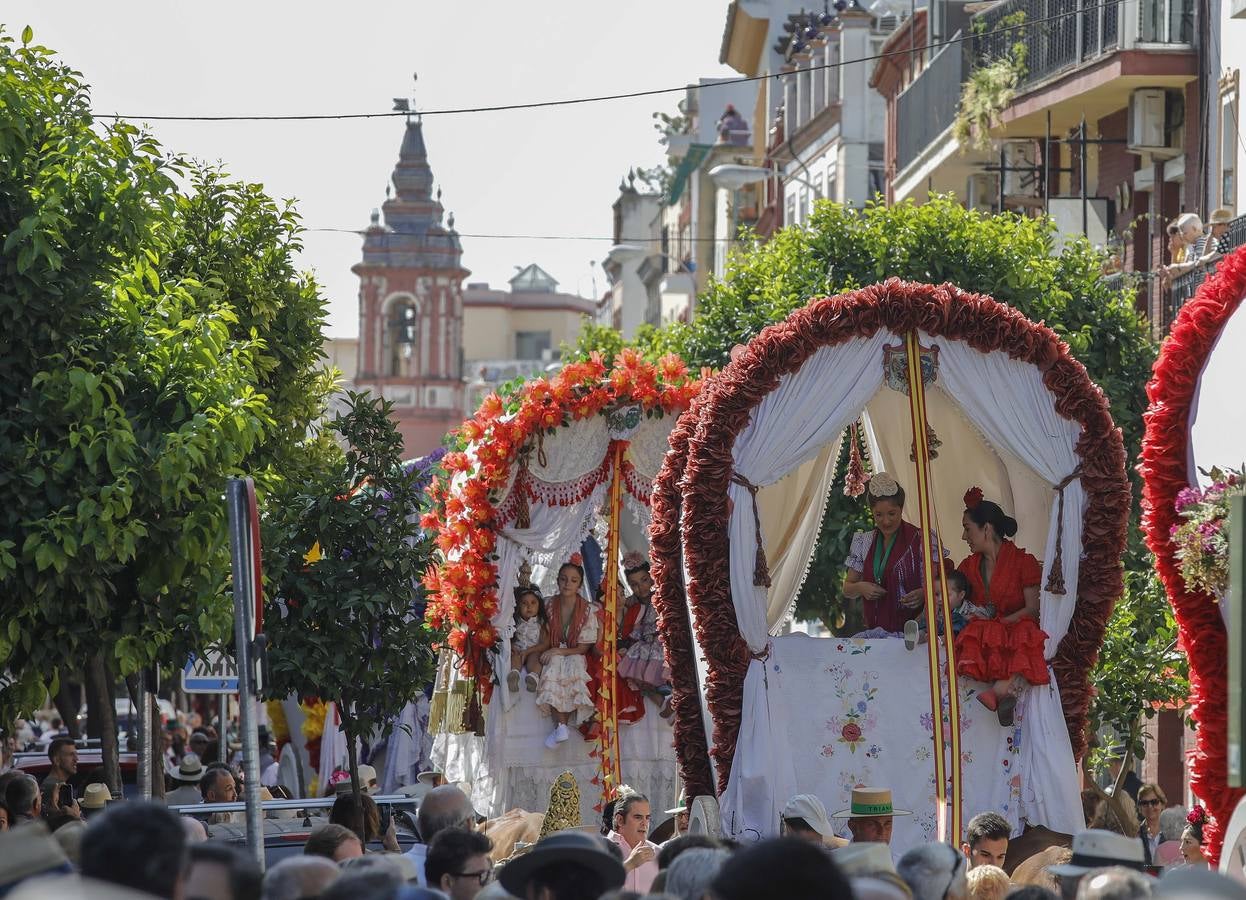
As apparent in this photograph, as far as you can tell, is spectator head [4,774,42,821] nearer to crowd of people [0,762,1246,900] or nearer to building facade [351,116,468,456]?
crowd of people [0,762,1246,900]

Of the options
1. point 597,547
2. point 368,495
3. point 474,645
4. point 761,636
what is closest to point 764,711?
point 761,636

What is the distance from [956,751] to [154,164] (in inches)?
246

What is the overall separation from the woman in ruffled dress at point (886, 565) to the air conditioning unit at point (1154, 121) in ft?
45.4

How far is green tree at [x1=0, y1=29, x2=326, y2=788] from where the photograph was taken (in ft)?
42.2

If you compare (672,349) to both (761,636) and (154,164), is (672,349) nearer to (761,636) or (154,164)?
(761,636)

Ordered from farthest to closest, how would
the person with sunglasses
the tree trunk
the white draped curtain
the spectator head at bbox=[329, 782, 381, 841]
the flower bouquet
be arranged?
the person with sunglasses < the tree trunk < the white draped curtain < the spectator head at bbox=[329, 782, 381, 841] < the flower bouquet

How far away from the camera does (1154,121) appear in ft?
95.3

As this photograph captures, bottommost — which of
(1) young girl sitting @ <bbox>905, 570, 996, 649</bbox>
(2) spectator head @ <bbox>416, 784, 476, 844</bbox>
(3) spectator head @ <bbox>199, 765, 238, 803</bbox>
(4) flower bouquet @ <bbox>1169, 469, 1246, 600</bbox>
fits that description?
(3) spectator head @ <bbox>199, 765, 238, 803</bbox>

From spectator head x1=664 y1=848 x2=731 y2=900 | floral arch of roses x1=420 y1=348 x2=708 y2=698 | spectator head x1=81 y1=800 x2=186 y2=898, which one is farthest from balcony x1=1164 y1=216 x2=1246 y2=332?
spectator head x1=81 y1=800 x2=186 y2=898

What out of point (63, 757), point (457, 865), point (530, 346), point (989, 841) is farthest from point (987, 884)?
point (530, 346)

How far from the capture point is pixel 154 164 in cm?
1384

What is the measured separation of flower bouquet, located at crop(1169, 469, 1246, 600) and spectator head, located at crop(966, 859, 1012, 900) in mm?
2783

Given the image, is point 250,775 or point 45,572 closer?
point 250,775

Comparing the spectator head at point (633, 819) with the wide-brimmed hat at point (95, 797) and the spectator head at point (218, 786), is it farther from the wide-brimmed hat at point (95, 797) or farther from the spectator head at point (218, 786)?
the spectator head at point (218, 786)
